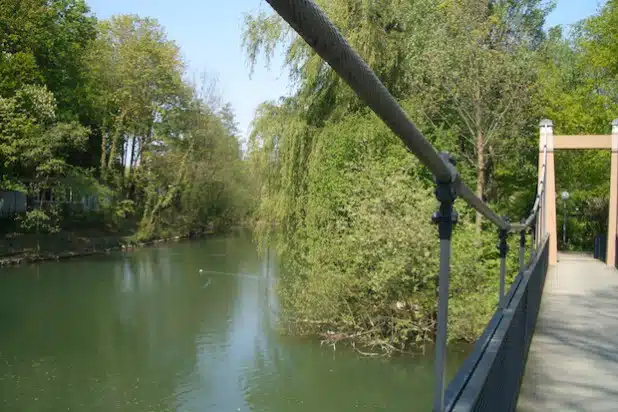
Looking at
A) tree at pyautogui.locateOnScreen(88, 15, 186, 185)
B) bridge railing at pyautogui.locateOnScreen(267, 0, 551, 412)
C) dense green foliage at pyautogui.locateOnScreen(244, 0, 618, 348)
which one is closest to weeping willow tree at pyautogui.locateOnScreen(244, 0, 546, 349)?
dense green foliage at pyautogui.locateOnScreen(244, 0, 618, 348)

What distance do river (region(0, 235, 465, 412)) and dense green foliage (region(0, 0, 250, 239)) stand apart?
861cm

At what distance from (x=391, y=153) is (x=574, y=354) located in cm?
764

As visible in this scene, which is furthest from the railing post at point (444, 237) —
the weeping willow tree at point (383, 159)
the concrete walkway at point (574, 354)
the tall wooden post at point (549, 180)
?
the tall wooden post at point (549, 180)

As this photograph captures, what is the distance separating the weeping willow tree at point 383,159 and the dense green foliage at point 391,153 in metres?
0.02

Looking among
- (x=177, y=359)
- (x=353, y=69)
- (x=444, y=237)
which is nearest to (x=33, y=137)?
(x=177, y=359)

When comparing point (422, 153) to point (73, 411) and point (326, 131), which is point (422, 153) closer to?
point (73, 411)

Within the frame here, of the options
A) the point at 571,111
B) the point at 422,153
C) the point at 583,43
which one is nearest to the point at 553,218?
the point at 571,111

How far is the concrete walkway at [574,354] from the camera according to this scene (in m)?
3.37

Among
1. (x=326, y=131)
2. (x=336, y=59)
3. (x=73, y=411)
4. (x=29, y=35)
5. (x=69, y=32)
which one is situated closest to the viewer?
(x=336, y=59)

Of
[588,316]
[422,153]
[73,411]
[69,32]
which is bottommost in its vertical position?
[73,411]

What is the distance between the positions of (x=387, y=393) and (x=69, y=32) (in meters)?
23.8

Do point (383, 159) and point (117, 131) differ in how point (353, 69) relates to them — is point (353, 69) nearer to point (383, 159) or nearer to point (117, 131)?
point (383, 159)

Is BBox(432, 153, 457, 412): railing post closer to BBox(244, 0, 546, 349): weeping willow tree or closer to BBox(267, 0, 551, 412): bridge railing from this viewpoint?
BBox(267, 0, 551, 412): bridge railing

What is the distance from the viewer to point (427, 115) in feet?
43.8
